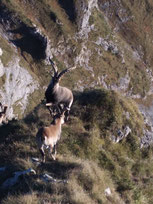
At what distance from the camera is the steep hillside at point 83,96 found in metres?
10.3

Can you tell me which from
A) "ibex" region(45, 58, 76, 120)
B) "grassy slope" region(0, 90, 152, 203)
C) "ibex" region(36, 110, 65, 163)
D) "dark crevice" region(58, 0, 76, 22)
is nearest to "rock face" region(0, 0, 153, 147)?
"dark crevice" region(58, 0, 76, 22)

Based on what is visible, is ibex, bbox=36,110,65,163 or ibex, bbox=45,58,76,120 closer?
ibex, bbox=36,110,65,163

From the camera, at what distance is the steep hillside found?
10.3 metres

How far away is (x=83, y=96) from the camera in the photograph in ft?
58.1

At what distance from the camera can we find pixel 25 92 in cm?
6731

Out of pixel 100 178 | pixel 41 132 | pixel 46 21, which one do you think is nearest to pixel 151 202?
pixel 100 178

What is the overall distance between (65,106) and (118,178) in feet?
15.0

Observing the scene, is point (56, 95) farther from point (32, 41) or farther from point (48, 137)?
point (32, 41)

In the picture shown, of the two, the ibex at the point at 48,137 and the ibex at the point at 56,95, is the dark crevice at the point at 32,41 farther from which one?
the ibex at the point at 48,137

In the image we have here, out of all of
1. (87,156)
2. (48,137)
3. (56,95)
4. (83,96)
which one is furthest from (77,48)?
(48,137)

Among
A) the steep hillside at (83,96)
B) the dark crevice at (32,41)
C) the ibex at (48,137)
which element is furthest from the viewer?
the dark crevice at (32,41)

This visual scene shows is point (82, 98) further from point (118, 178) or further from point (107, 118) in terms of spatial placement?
point (118, 178)

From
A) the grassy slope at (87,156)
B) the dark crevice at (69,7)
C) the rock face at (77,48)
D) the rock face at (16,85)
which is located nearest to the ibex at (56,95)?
the grassy slope at (87,156)

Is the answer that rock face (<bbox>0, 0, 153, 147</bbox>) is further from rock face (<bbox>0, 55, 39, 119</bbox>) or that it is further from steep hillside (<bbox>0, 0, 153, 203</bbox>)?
steep hillside (<bbox>0, 0, 153, 203</bbox>)
